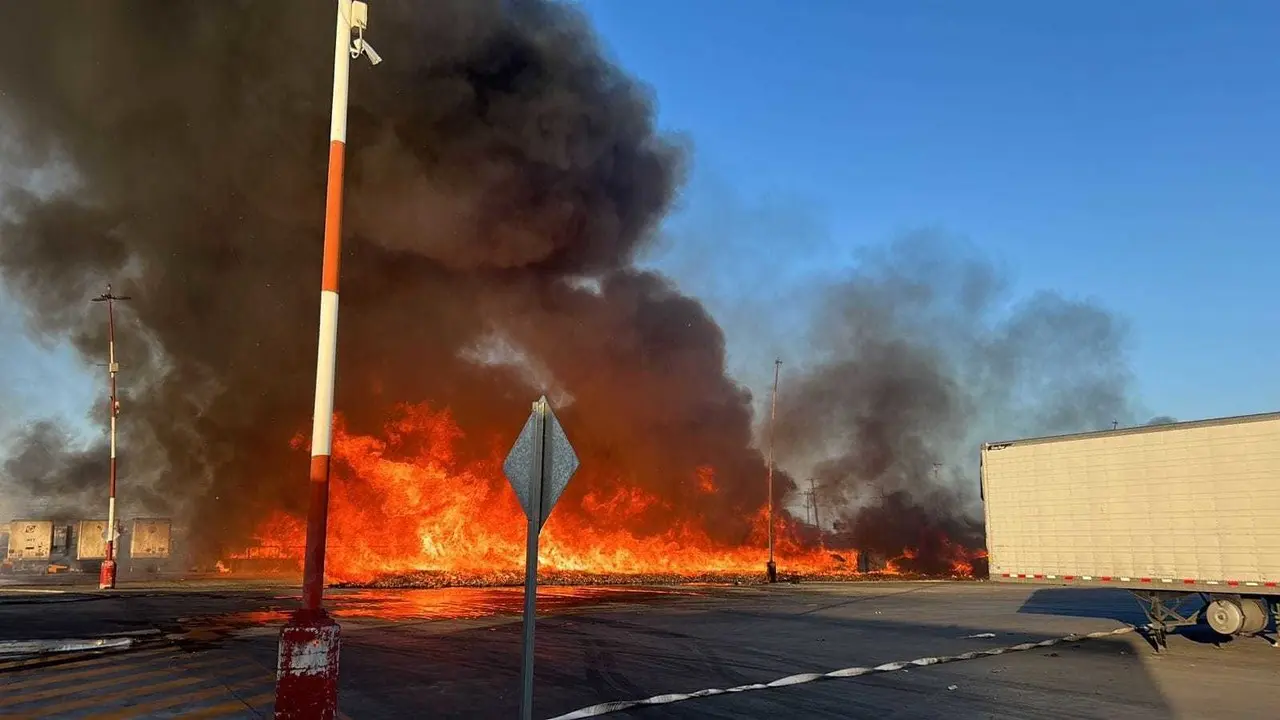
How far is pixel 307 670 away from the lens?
5648 mm

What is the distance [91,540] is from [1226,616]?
47.3m

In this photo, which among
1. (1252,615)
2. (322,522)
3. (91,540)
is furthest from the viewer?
(91,540)

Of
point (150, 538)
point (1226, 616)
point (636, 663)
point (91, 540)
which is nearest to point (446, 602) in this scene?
point (636, 663)

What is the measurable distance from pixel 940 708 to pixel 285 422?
3719cm

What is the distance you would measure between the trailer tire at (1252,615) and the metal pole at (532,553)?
14.0 metres

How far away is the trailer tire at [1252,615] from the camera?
13398 mm

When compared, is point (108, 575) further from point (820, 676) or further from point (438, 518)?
point (820, 676)

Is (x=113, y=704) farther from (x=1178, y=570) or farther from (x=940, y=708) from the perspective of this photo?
(x=1178, y=570)

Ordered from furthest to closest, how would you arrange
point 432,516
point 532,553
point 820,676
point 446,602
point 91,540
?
point 91,540 → point 432,516 → point 446,602 → point 820,676 → point 532,553

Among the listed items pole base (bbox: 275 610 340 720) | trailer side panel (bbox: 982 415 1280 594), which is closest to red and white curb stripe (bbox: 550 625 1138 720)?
trailer side panel (bbox: 982 415 1280 594)

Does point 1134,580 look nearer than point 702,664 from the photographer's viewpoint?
No

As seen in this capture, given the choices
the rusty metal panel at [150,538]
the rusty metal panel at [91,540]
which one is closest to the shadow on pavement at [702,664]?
the rusty metal panel at [150,538]

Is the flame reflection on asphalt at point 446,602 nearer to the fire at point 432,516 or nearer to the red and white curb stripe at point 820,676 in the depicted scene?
the fire at point 432,516

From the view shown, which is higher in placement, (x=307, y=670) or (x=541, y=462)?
(x=541, y=462)
